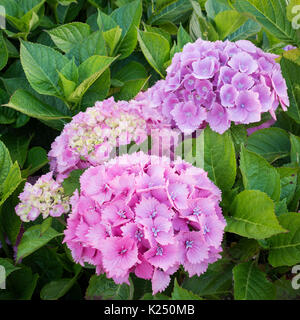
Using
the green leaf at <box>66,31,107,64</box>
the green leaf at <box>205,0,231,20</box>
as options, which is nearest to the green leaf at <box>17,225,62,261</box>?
the green leaf at <box>66,31,107,64</box>

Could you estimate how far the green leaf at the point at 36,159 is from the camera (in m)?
1.27

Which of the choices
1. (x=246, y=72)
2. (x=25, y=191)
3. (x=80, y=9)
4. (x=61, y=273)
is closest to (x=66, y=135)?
(x=25, y=191)

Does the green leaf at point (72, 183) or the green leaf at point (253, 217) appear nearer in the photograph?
the green leaf at point (253, 217)

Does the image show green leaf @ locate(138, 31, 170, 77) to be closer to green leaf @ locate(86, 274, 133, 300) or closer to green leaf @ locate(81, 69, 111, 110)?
green leaf @ locate(81, 69, 111, 110)

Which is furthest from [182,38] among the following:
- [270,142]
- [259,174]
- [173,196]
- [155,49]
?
[173,196]

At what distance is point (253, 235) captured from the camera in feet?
2.68

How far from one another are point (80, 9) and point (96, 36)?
49 centimetres

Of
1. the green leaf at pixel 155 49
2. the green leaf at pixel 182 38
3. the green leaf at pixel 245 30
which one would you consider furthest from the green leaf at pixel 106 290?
the green leaf at pixel 245 30

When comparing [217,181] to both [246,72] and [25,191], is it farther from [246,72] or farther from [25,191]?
[25,191]

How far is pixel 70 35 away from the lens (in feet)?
4.53

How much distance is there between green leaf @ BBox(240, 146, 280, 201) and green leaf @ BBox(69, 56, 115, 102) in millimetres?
462

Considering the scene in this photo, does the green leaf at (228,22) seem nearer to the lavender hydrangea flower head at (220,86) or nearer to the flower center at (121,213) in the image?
the lavender hydrangea flower head at (220,86)

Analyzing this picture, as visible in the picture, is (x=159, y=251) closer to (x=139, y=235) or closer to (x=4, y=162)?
(x=139, y=235)

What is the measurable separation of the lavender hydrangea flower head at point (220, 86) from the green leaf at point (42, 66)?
1.14 ft
